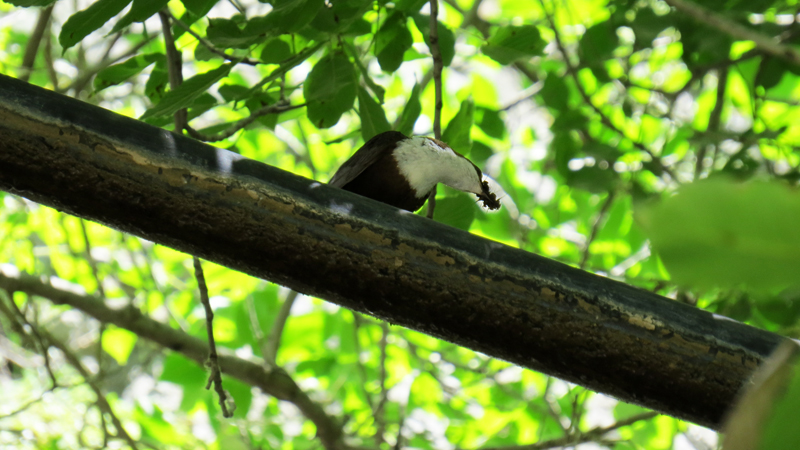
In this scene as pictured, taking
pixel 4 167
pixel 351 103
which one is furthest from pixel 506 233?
pixel 4 167

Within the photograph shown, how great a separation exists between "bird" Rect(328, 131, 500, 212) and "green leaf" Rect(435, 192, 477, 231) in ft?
0.28

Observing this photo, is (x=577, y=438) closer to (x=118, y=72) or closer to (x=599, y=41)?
(x=599, y=41)

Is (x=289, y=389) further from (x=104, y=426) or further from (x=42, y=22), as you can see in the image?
(x=42, y=22)

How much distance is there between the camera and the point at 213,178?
3.29 ft

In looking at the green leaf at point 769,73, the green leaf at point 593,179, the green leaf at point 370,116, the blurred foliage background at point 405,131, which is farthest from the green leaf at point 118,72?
the green leaf at point 769,73

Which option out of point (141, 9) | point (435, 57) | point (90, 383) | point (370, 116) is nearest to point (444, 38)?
point (435, 57)

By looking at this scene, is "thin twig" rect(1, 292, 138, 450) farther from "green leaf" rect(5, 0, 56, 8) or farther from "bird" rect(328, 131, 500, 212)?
"green leaf" rect(5, 0, 56, 8)

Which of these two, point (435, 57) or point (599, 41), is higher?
point (599, 41)

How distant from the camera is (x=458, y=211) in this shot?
5.37ft

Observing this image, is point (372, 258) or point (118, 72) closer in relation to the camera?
point (372, 258)

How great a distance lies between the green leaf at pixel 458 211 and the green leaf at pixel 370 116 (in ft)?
0.81

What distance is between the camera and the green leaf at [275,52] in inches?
58.6

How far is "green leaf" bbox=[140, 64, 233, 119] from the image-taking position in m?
1.26

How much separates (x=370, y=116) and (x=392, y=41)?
0.19 m
